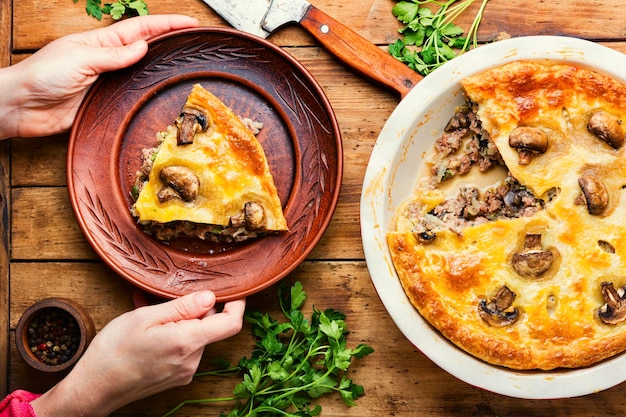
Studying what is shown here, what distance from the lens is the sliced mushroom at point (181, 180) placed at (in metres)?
3.68

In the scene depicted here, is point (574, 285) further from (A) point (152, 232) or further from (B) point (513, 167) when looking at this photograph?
(A) point (152, 232)

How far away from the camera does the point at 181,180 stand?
3.68m

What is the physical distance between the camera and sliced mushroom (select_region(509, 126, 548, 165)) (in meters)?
3.42

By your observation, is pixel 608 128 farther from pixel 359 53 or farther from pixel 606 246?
pixel 359 53

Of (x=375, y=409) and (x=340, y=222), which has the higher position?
(x=340, y=222)

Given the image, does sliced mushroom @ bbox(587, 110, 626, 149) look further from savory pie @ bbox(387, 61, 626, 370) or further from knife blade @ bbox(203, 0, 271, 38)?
knife blade @ bbox(203, 0, 271, 38)

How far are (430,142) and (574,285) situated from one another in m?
1.16

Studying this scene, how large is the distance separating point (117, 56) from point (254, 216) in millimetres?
1249

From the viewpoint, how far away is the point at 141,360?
11.6 feet

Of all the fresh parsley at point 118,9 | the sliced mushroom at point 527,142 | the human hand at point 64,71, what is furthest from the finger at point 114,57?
the sliced mushroom at point 527,142

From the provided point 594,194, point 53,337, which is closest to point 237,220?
point 53,337

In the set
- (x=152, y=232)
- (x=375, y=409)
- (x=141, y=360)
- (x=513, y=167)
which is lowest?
(x=375, y=409)

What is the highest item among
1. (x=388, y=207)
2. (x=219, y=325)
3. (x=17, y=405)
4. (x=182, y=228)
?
(x=388, y=207)

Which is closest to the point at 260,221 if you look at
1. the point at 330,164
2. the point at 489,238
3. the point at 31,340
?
the point at 330,164
